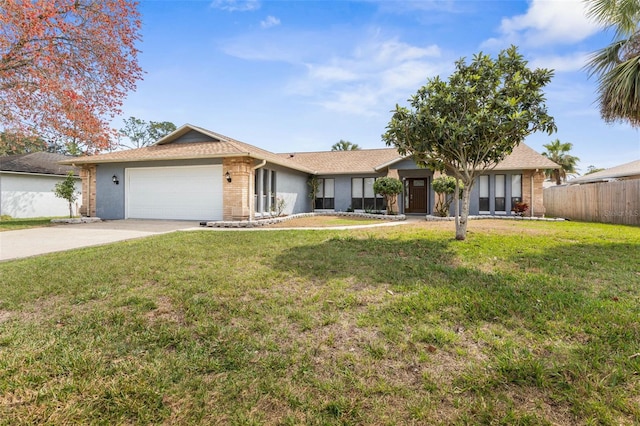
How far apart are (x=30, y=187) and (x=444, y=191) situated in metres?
24.4

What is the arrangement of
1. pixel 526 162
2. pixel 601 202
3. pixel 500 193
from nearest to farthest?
pixel 601 202, pixel 526 162, pixel 500 193

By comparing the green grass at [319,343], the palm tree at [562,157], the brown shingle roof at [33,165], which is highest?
the palm tree at [562,157]

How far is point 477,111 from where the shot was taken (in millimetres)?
7289

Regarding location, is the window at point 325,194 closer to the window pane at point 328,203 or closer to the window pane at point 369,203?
the window pane at point 328,203

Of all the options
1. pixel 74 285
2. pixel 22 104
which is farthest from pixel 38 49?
pixel 74 285

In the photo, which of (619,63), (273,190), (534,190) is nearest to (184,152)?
(273,190)

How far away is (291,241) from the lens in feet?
25.9

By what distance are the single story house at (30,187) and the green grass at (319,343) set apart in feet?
58.5

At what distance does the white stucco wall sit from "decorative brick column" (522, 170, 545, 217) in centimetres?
2415

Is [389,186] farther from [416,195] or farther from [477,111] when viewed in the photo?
[477,111]

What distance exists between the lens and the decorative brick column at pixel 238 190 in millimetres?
12648

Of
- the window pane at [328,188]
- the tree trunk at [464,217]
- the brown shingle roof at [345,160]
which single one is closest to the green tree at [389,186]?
the brown shingle roof at [345,160]

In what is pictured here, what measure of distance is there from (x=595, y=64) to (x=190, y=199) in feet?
47.8

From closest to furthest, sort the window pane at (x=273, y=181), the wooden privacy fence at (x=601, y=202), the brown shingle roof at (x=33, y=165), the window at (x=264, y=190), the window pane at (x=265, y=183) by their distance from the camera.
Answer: the wooden privacy fence at (x=601, y=202)
the window at (x=264, y=190)
the window pane at (x=265, y=183)
the window pane at (x=273, y=181)
the brown shingle roof at (x=33, y=165)
